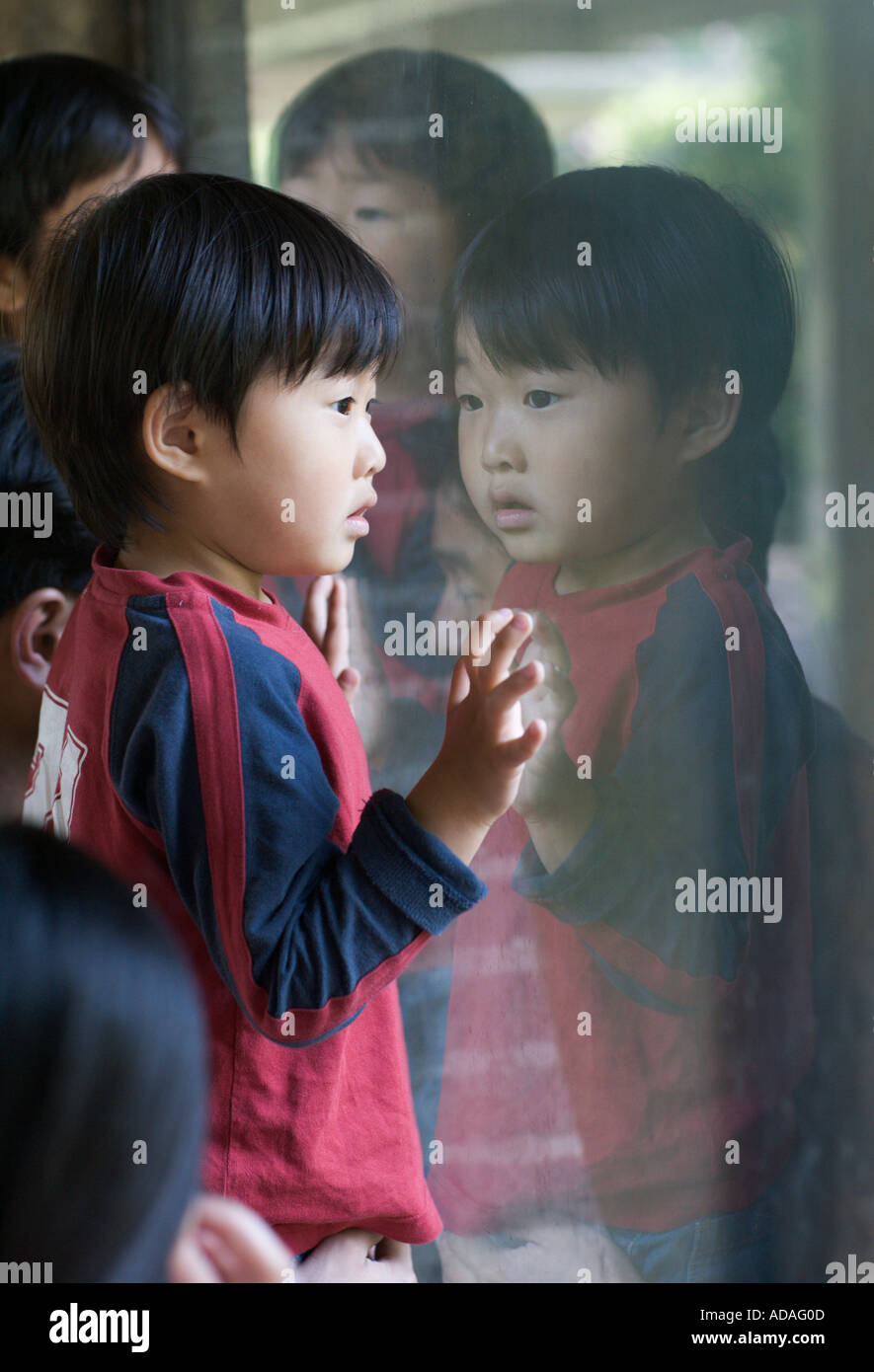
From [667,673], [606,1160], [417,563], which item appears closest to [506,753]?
Answer: [667,673]

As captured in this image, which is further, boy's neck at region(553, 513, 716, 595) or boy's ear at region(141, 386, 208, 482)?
boy's neck at region(553, 513, 716, 595)

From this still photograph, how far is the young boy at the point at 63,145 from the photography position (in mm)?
1273

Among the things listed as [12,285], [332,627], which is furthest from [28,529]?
[332,627]

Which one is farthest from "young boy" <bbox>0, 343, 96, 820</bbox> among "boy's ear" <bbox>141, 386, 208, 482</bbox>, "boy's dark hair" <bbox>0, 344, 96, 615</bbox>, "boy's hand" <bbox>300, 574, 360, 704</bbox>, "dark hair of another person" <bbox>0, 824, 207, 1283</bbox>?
"dark hair of another person" <bbox>0, 824, 207, 1283</bbox>

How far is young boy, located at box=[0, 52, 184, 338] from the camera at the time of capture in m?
1.27

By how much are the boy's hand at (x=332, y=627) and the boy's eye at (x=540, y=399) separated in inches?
9.4

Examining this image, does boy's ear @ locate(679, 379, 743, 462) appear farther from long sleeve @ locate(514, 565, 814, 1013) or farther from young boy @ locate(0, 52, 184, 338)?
young boy @ locate(0, 52, 184, 338)

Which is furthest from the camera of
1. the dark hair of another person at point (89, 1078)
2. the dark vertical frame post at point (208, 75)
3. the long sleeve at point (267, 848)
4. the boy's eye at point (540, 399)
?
the dark vertical frame post at point (208, 75)

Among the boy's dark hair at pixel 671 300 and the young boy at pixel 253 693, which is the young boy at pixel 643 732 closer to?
the boy's dark hair at pixel 671 300

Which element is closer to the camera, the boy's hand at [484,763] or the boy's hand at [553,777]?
the boy's hand at [484,763]

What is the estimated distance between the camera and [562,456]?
1.06 metres

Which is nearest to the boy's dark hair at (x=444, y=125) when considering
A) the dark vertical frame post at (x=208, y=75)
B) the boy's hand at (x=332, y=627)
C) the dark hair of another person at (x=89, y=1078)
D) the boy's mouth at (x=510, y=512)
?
the dark vertical frame post at (x=208, y=75)

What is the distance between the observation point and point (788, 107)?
100 centimetres

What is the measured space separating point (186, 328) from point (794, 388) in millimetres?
462
